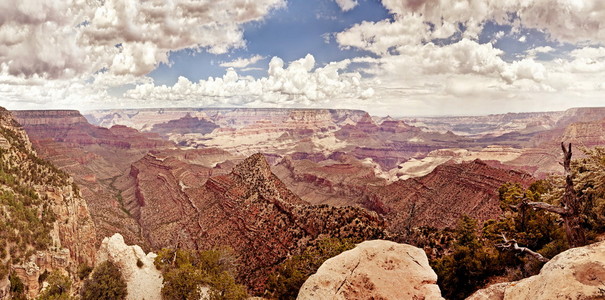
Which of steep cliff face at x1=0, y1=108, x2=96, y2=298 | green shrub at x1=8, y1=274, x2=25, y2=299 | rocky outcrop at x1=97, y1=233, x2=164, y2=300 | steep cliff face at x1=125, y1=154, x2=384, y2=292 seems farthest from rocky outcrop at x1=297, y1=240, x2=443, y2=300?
green shrub at x1=8, y1=274, x2=25, y2=299

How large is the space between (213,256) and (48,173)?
40329 mm

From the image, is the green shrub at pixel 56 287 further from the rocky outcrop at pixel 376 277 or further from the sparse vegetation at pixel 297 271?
the rocky outcrop at pixel 376 277

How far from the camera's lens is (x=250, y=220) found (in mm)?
67500

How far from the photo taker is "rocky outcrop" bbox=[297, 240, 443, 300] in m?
18.6

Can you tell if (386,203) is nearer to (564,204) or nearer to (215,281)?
(215,281)

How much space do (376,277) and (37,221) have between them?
4954cm

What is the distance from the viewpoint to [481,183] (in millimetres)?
97312

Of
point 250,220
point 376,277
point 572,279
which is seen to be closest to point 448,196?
point 250,220

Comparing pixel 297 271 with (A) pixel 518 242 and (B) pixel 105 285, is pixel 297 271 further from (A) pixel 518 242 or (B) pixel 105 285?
(A) pixel 518 242

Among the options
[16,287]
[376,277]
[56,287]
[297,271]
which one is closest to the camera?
[376,277]

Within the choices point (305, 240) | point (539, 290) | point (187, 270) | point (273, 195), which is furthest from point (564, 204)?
point (273, 195)

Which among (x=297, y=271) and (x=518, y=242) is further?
(x=297, y=271)

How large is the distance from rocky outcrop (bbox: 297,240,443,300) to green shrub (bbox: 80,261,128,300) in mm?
24368

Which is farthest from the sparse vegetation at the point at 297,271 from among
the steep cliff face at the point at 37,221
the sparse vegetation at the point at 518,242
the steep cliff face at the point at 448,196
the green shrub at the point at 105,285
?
the steep cliff face at the point at 448,196
